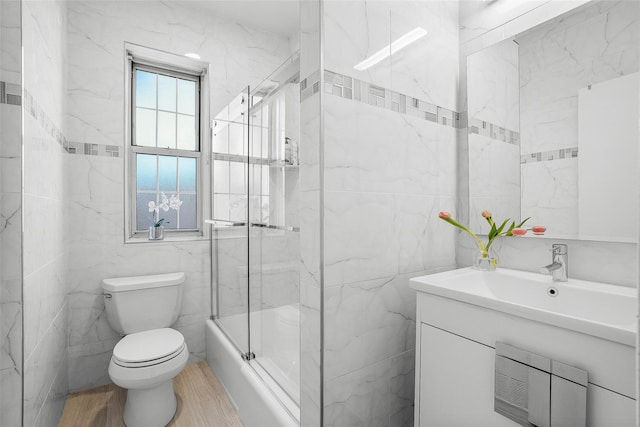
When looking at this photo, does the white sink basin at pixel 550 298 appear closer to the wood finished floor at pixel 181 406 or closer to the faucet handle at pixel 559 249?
the faucet handle at pixel 559 249

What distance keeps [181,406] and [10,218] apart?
4.89ft

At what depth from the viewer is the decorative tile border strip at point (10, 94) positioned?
110 centimetres

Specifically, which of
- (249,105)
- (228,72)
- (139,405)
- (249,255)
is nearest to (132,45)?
(228,72)

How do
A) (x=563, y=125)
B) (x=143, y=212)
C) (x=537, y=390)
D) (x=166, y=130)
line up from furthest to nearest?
1. (x=166, y=130)
2. (x=143, y=212)
3. (x=563, y=125)
4. (x=537, y=390)

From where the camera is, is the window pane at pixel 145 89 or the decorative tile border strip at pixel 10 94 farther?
the window pane at pixel 145 89

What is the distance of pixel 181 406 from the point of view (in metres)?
1.99

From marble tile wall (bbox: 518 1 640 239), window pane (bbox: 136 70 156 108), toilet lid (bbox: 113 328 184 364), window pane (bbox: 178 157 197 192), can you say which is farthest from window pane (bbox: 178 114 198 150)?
marble tile wall (bbox: 518 1 640 239)

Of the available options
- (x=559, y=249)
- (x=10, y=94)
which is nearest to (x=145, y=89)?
(x=10, y=94)

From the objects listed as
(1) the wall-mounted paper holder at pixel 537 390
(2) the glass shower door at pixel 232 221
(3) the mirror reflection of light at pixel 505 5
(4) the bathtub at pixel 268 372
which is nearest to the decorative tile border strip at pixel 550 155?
(3) the mirror reflection of light at pixel 505 5

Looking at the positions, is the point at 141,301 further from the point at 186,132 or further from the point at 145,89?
the point at 145,89

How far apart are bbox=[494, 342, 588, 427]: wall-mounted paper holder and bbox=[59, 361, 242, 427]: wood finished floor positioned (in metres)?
1.52

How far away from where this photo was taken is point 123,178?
2275 mm

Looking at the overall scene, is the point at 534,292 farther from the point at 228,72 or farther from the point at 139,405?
the point at 228,72

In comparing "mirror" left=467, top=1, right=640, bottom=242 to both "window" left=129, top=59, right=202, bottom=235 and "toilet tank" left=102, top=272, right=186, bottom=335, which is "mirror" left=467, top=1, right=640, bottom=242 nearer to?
"toilet tank" left=102, top=272, right=186, bottom=335
